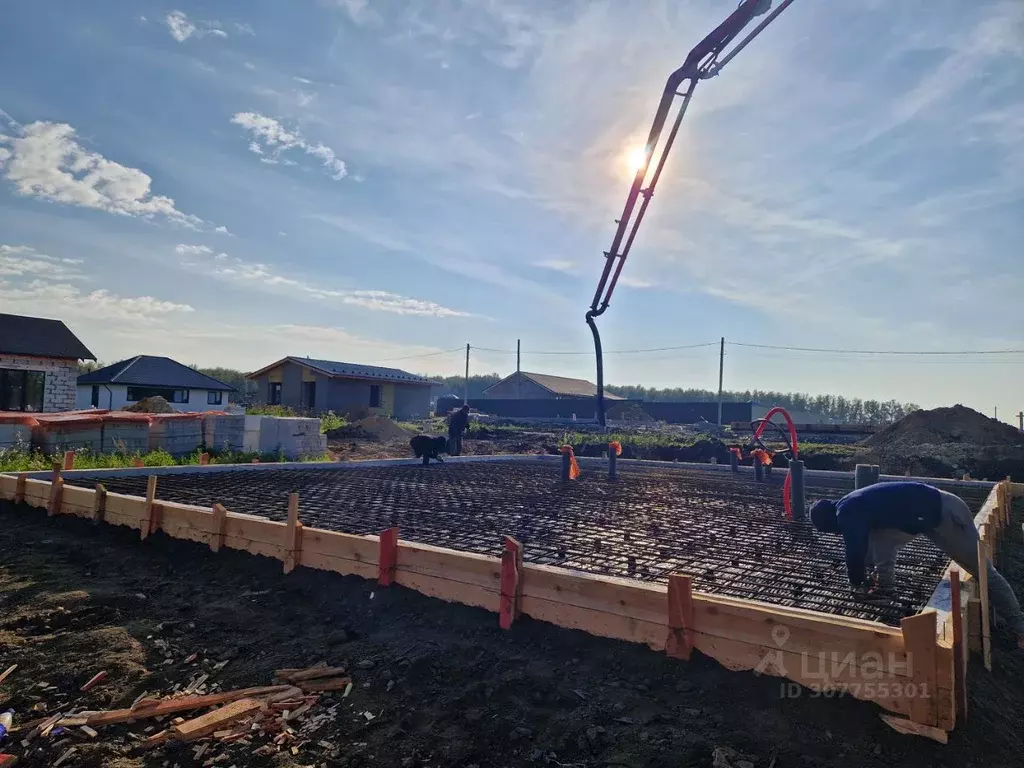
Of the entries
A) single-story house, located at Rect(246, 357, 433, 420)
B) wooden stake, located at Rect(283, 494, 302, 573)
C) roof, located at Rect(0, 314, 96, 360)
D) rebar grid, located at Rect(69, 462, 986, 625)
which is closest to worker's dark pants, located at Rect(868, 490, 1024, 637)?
rebar grid, located at Rect(69, 462, 986, 625)

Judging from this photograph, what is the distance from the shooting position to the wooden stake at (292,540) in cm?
451

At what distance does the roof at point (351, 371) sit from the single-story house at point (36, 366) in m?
9.34

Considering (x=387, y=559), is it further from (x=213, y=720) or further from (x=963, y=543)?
(x=963, y=543)

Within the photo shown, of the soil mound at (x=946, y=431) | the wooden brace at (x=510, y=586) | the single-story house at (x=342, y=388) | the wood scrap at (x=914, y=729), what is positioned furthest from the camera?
the single-story house at (x=342, y=388)

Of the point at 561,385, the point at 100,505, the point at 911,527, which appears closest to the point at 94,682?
the point at 100,505

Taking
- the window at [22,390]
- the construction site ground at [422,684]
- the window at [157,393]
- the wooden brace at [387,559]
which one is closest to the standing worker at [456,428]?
the construction site ground at [422,684]

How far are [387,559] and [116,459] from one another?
8104 millimetres

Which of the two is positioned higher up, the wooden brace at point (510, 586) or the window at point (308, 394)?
the window at point (308, 394)

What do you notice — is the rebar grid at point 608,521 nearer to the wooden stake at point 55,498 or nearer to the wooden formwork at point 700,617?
the wooden formwork at point 700,617

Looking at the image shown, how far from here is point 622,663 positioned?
10.2 feet

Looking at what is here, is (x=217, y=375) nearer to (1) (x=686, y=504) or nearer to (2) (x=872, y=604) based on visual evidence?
(1) (x=686, y=504)

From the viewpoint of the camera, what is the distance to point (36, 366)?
1778 cm

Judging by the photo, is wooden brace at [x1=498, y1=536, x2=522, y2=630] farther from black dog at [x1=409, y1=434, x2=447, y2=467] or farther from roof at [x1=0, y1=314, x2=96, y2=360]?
roof at [x1=0, y1=314, x2=96, y2=360]

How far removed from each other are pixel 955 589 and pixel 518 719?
6.38 ft
